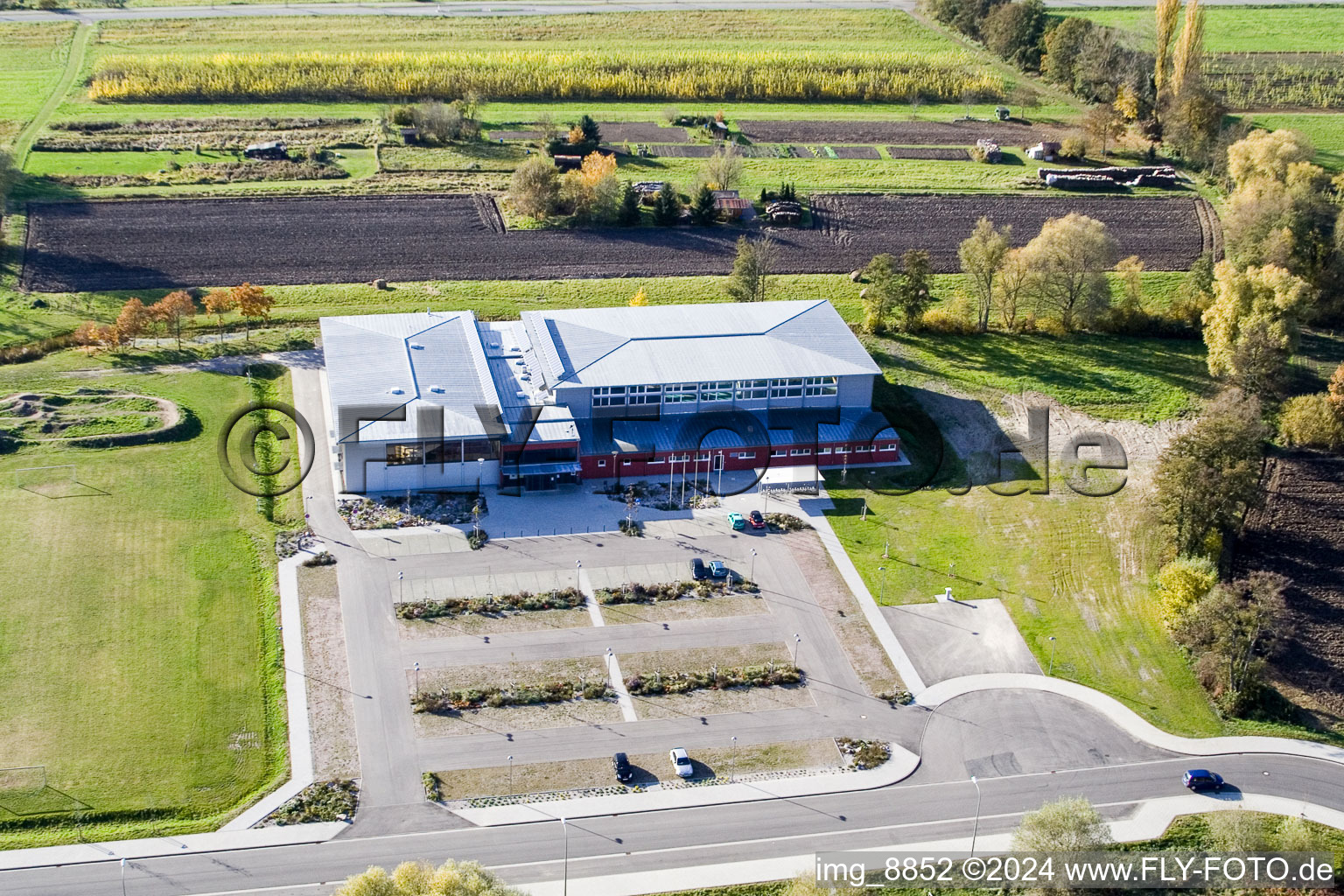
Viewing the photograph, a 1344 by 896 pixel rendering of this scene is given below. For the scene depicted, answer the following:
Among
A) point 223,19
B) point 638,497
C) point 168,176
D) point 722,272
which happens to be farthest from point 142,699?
point 223,19

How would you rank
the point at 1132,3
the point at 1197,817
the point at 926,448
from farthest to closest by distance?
the point at 1132,3 → the point at 926,448 → the point at 1197,817

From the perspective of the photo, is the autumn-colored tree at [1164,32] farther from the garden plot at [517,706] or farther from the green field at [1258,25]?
the garden plot at [517,706]

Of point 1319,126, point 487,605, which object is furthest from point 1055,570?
point 1319,126

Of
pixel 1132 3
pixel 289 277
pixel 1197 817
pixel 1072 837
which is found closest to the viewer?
pixel 1072 837

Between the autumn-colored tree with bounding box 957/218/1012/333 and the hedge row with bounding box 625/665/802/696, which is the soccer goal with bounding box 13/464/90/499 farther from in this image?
the autumn-colored tree with bounding box 957/218/1012/333

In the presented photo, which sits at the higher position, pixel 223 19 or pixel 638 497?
pixel 223 19

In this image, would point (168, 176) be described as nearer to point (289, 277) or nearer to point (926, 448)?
point (289, 277)
